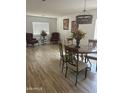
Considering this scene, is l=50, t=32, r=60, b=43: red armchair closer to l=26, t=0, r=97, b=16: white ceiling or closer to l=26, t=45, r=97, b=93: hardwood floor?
l=26, t=0, r=97, b=16: white ceiling

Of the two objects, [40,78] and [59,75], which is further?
[59,75]

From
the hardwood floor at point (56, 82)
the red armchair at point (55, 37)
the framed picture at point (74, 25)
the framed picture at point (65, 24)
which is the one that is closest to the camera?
the hardwood floor at point (56, 82)

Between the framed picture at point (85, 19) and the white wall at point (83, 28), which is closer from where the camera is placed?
the framed picture at point (85, 19)

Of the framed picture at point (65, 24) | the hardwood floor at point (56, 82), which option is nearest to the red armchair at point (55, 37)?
the framed picture at point (65, 24)

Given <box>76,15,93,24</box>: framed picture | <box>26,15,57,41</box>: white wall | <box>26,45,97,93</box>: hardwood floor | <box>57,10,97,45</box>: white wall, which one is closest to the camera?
<box>26,45,97,93</box>: hardwood floor

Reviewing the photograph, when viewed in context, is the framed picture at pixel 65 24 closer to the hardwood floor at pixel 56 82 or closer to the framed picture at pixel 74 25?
the framed picture at pixel 74 25

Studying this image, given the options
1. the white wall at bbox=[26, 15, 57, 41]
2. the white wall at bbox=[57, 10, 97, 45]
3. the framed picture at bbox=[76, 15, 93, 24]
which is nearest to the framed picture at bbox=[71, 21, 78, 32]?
the white wall at bbox=[57, 10, 97, 45]
